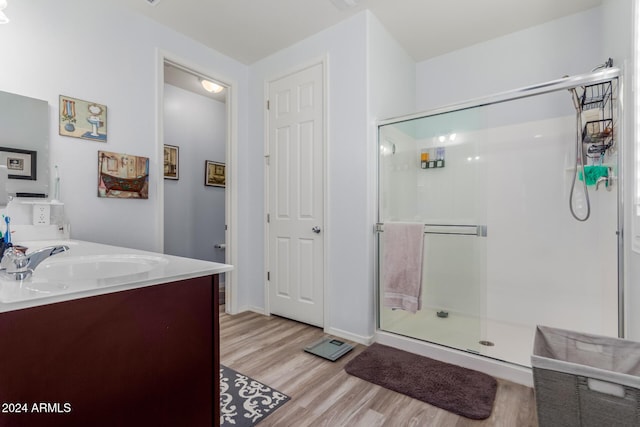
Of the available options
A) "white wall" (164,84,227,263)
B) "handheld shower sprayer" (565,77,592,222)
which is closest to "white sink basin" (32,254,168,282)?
"white wall" (164,84,227,263)

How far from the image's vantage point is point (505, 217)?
2.75 meters

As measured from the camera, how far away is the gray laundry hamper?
2.93 feet

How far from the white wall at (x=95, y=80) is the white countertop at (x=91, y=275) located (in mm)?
621

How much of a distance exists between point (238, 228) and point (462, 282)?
83.8 inches

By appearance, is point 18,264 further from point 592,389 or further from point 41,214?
point 592,389

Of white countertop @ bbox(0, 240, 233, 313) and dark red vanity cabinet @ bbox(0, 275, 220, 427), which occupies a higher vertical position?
white countertop @ bbox(0, 240, 233, 313)

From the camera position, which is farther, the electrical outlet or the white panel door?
the white panel door

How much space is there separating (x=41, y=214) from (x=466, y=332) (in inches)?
113

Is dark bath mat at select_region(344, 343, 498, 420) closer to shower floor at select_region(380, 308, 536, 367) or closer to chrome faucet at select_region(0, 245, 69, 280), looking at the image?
shower floor at select_region(380, 308, 536, 367)

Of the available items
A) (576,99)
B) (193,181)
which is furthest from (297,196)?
(576,99)

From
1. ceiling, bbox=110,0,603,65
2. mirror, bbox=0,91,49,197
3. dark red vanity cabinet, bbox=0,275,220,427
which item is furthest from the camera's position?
ceiling, bbox=110,0,603,65

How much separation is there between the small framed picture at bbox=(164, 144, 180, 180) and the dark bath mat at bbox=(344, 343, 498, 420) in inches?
115

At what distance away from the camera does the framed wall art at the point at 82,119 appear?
2.06 meters

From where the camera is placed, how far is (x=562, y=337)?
4.08 ft
